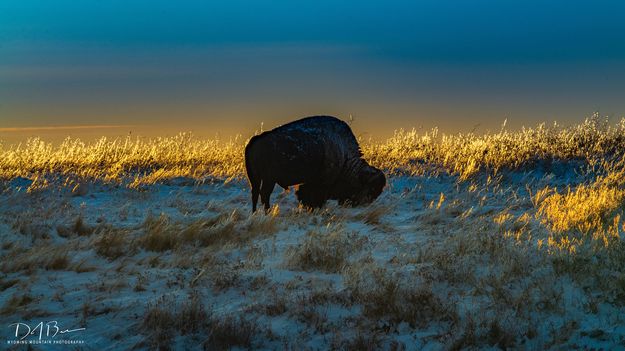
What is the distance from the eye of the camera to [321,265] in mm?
7387

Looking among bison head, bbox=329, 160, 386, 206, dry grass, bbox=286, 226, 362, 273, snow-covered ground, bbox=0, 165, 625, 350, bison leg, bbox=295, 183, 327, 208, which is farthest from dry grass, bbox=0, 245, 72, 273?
bison head, bbox=329, 160, 386, 206

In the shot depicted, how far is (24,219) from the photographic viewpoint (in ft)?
32.4

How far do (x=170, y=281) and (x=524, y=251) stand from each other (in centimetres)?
402

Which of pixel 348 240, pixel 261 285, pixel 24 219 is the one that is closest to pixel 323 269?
pixel 261 285

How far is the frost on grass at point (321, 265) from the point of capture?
18.1 feet

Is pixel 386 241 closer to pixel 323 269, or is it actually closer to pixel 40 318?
pixel 323 269

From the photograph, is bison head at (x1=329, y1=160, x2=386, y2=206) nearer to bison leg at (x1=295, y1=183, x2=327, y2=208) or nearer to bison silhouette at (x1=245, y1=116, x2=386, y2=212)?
bison silhouette at (x1=245, y1=116, x2=386, y2=212)

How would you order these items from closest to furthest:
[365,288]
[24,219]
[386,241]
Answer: [365,288]
[386,241]
[24,219]

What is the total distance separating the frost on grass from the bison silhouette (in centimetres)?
34

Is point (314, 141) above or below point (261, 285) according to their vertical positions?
above

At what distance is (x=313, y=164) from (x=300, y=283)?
13.9ft

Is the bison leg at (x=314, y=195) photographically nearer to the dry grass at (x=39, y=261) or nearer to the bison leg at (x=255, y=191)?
the bison leg at (x=255, y=191)
